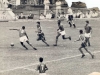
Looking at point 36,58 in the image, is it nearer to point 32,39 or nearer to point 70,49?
point 70,49

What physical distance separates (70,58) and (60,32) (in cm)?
310

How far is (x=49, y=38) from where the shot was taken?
20531mm

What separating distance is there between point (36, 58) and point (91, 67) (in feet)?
8.49

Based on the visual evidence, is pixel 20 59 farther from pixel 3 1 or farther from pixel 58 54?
pixel 3 1

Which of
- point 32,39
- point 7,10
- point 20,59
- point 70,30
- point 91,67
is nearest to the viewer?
point 91,67

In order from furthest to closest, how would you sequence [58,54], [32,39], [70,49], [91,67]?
1. [32,39]
2. [70,49]
3. [58,54]
4. [91,67]

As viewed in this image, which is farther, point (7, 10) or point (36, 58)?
point (7, 10)

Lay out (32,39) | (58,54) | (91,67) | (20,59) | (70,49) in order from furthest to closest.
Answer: (32,39)
(70,49)
(58,54)
(20,59)
(91,67)

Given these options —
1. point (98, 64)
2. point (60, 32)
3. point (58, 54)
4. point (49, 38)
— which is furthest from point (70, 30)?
point (98, 64)

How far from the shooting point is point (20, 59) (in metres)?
15.1

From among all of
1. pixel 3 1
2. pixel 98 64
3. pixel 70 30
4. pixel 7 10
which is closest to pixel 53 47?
pixel 98 64

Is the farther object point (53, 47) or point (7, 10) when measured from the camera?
point (7, 10)

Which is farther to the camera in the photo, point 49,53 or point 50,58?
point 49,53

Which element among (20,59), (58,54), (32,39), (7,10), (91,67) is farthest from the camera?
(7,10)
